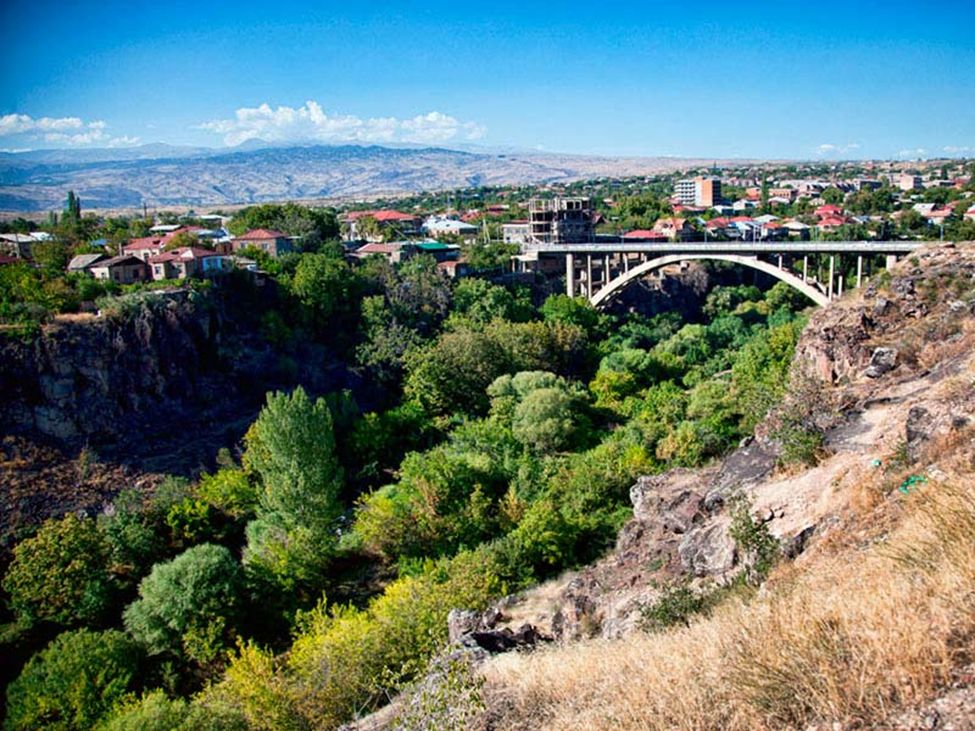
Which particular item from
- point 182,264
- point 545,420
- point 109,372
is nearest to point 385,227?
point 182,264

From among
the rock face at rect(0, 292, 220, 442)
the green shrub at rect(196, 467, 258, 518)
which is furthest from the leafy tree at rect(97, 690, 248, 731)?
the rock face at rect(0, 292, 220, 442)

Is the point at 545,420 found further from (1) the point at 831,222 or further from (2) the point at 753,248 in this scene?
(1) the point at 831,222

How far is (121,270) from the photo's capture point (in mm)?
27953

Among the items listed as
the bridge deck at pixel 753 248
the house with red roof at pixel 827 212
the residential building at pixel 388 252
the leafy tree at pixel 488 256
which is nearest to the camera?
the bridge deck at pixel 753 248

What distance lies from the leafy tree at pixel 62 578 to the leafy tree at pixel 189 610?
5.06 feet

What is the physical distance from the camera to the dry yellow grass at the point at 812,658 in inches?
163

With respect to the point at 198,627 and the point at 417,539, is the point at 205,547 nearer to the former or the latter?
the point at 198,627

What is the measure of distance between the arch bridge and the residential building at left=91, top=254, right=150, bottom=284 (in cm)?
1849

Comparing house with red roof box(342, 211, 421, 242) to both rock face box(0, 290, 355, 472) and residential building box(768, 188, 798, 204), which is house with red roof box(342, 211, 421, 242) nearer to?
rock face box(0, 290, 355, 472)

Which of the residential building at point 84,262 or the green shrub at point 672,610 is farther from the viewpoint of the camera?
the residential building at point 84,262

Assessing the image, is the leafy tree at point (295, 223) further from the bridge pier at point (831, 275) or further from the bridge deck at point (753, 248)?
the bridge pier at point (831, 275)

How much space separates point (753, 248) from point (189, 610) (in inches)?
973

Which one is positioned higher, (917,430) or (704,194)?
(704,194)

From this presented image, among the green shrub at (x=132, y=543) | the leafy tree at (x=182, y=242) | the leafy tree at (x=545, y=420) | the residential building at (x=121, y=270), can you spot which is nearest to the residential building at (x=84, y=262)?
the residential building at (x=121, y=270)
